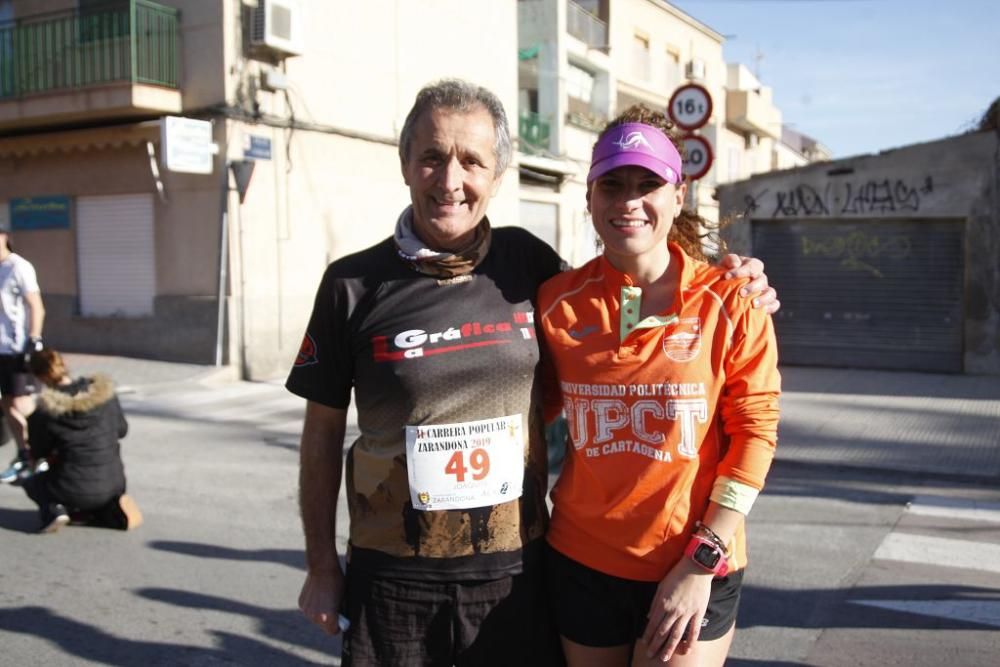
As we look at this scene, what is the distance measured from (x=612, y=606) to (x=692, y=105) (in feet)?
26.0

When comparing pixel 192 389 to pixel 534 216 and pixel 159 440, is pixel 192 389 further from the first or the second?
pixel 534 216

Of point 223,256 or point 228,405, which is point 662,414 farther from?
point 223,256

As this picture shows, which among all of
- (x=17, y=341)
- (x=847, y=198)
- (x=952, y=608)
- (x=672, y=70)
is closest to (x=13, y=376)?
(x=17, y=341)

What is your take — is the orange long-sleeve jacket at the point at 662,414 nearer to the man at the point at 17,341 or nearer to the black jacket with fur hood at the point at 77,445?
the black jacket with fur hood at the point at 77,445

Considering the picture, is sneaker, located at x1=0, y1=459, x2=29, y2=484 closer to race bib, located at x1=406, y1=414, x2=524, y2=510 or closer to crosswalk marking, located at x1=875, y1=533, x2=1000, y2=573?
race bib, located at x1=406, y1=414, x2=524, y2=510

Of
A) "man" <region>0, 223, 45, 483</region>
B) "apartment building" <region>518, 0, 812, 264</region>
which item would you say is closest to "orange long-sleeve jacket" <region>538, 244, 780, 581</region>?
"man" <region>0, 223, 45, 483</region>

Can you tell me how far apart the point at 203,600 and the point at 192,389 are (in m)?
8.37

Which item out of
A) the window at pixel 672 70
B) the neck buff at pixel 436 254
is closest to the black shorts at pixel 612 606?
the neck buff at pixel 436 254

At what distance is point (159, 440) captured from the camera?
902 cm

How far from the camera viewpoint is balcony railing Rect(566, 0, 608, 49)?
87.7 ft

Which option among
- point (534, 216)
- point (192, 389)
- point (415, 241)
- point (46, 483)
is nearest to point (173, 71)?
point (192, 389)

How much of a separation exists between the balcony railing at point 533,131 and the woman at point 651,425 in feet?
70.0

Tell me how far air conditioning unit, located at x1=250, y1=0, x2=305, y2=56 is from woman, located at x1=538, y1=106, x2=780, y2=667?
1272cm

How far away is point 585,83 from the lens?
2844 cm
